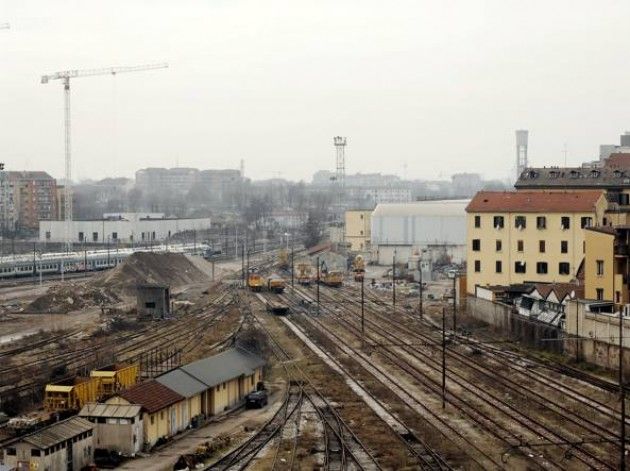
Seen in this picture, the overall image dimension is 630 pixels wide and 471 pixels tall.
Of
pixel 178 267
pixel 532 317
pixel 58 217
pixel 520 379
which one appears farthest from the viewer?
pixel 58 217

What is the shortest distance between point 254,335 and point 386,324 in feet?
20.5

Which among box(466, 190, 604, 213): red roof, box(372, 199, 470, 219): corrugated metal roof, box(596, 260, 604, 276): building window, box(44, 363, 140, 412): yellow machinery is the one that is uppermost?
box(466, 190, 604, 213): red roof

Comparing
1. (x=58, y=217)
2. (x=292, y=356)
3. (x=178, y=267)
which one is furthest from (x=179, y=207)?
(x=292, y=356)

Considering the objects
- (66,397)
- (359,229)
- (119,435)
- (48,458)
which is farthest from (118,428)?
(359,229)

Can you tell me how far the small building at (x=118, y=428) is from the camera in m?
18.4

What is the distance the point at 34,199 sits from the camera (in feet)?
366

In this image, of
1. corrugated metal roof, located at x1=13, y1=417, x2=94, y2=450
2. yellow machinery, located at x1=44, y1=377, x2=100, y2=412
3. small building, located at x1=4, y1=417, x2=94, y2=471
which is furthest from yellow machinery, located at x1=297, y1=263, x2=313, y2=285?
small building, located at x1=4, y1=417, x2=94, y2=471

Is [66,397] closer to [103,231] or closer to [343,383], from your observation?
[343,383]

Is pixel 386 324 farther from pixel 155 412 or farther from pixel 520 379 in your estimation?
pixel 155 412

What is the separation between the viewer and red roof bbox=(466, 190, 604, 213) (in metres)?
39.4

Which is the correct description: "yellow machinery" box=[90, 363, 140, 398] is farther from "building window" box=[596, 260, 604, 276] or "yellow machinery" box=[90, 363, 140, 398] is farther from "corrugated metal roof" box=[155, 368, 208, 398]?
"building window" box=[596, 260, 604, 276]

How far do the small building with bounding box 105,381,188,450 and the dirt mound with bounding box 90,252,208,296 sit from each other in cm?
3018

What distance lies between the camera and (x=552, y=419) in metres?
21.0

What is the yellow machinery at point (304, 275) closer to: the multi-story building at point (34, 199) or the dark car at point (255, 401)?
the dark car at point (255, 401)
